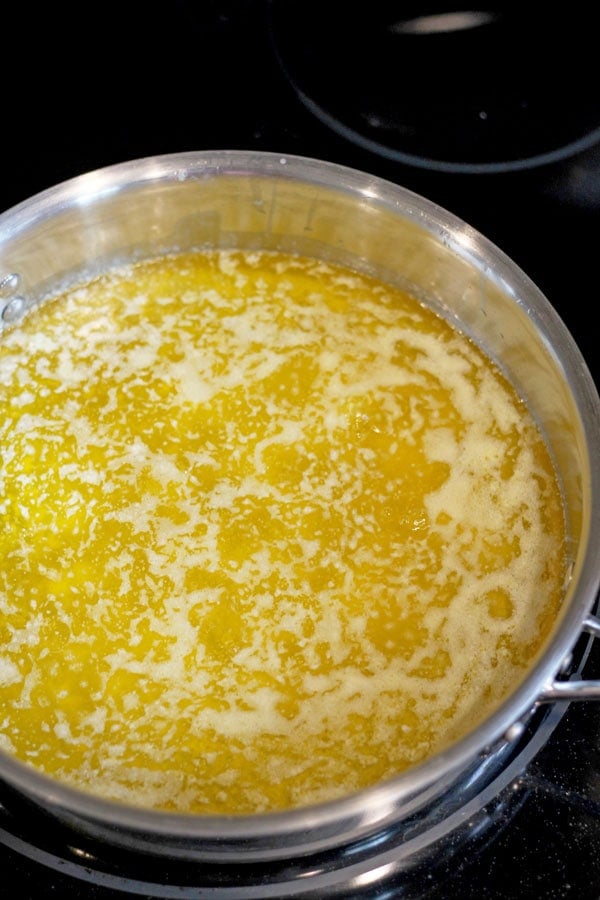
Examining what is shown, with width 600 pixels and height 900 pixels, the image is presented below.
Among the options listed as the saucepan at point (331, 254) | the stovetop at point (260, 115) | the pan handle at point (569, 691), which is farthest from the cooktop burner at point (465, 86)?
the pan handle at point (569, 691)

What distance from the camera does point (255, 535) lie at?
4.72 feet

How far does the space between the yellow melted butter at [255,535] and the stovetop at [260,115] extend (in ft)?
0.63

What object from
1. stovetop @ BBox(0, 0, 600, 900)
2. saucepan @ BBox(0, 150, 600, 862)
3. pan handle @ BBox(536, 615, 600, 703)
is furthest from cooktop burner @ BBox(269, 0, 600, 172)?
pan handle @ BBox(536, 615, 600, 703)

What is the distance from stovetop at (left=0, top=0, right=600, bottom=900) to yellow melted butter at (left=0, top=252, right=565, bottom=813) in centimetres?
19

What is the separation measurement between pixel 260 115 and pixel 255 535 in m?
0.77

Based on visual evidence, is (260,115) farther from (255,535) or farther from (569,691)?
(569,691)

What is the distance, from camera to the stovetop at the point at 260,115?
1612 millimetres

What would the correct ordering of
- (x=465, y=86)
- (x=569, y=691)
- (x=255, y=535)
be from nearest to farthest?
(x=569, y=691) < (x=255, y=535) < (x=465, y=86)

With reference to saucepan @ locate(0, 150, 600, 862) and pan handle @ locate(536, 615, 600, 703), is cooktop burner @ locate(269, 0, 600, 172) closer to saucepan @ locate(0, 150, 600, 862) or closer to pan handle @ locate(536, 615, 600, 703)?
saucepan @ locate(0, 150, 600, 862)

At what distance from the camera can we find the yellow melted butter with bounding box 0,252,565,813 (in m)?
1.26

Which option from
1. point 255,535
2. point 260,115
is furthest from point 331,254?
point 255,535

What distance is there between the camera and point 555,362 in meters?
1.37

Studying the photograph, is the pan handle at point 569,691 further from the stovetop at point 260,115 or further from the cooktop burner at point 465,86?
the cooktop burner at point 465,86

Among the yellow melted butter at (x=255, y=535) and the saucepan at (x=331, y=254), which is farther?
the yellow melted butter at (x=255, y=535)
